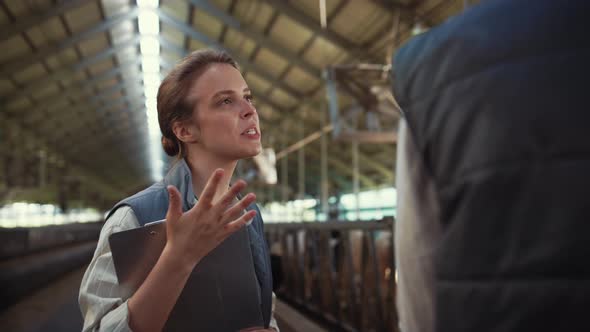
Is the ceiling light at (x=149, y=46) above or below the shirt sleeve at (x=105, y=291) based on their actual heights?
above

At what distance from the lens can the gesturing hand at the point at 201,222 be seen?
2.68 ft

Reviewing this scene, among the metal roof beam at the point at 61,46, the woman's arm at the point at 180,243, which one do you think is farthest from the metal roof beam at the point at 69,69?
the woman's arm at the point at 180,243

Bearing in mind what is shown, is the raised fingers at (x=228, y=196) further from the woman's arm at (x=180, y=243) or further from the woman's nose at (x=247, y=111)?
the woman's nose at (x=247, y=111)

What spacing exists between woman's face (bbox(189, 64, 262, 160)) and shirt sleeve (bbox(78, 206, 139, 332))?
285 mm

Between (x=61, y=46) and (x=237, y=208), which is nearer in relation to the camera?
(x=237, y=208)

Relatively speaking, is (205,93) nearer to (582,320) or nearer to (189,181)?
(189,181)

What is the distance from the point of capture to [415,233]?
750 millimetres

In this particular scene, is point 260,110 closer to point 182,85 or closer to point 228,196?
point 182,85

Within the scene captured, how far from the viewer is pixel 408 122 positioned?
0.73 meters

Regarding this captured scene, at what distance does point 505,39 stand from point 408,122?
0.60 ft

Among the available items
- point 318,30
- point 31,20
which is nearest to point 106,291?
point 318,30

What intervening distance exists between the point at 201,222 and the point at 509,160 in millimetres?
530

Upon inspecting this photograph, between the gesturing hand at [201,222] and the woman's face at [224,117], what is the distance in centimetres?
35

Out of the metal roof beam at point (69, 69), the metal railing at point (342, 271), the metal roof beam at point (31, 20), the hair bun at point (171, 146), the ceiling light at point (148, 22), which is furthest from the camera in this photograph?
the metal roof beam at point (69, 69)
